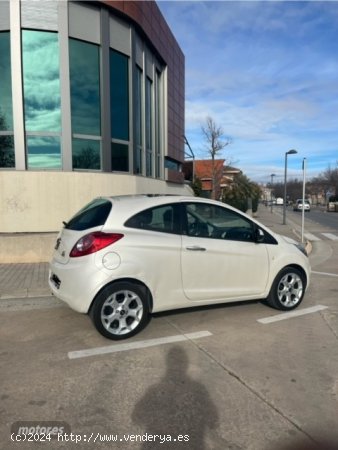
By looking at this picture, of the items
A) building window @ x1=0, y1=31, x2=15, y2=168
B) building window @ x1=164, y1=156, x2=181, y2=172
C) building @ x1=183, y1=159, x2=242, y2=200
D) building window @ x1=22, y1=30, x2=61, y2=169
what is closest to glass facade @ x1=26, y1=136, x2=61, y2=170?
building window @ x1=22, y1=30, x2=61, y2=169

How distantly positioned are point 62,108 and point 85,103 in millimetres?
749

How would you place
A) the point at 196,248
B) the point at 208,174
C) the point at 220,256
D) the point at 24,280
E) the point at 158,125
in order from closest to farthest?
the point at 196,248 → the point at 220,256 → the point at 24,280 → the point at 158,125 → the point at 208,174

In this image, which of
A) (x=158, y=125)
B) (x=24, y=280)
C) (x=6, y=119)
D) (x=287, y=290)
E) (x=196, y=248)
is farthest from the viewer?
(x=158, y=125)

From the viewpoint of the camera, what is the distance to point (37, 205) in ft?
32.2

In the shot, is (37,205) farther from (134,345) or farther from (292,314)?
(292,314)

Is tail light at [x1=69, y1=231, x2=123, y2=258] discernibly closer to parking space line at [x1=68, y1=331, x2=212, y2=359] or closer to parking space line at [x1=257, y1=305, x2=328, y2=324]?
parking space line at [x1=68, y1=331, x2=212, y2=359]

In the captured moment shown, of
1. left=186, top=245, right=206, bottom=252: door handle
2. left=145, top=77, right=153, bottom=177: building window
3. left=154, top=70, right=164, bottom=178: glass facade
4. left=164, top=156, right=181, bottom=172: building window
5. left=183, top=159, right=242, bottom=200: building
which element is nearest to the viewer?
left=186, top=245, right=206, bottom=252: door handle

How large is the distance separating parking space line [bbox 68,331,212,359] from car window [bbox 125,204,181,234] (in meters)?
1.27

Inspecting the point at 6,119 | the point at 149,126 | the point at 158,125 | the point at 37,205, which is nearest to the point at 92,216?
the point at 37,205

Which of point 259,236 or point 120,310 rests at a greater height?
point 259,236

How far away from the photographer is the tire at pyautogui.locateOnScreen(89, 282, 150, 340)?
438cm

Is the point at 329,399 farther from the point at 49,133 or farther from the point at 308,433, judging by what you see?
the point at 49,133

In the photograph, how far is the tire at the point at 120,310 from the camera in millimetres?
4379

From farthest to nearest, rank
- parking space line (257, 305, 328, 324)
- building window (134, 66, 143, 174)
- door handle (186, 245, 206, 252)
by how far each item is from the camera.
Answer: building window (134, 66, 143, 174) → parking space line (257, 305, 328, 324) → door handle (186, 245, 206, 252)
